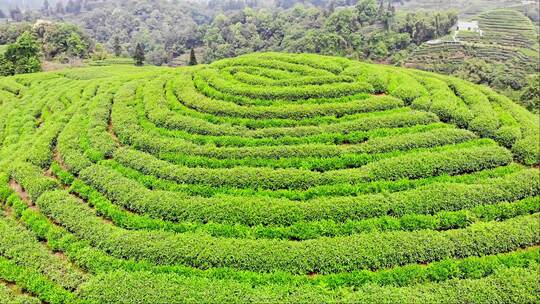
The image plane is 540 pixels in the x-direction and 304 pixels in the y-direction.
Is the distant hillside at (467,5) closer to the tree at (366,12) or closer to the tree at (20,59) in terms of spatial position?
the tree at (366,12)

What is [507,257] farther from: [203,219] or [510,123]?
[203,219]

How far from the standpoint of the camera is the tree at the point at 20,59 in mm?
54625

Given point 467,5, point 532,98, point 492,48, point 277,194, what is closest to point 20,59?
point 277,194

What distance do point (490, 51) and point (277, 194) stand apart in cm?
8384

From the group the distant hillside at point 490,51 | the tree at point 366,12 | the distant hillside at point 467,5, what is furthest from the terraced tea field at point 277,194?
the distant hillside at point 467,5

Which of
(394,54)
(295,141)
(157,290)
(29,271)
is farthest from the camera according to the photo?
(394,54)

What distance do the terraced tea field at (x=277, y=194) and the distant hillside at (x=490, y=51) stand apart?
46741 millimetres

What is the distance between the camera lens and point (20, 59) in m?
55.6

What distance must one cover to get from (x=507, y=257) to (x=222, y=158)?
1620 cm

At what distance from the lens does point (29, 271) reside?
17359 millimetres

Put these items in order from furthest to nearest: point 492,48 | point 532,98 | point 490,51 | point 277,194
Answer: point 492,48, point 490,51, point 532,98, point 277,194

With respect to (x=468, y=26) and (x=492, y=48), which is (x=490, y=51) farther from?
(x=468, y=26)

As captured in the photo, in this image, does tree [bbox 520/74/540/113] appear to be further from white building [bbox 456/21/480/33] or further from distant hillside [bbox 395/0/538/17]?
distant hillside [bbox 395/0/538/17]

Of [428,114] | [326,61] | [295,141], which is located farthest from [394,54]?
[295,141]
